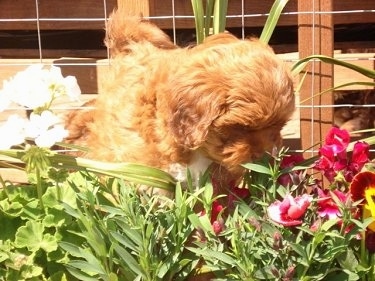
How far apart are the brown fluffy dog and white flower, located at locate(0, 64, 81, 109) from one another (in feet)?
1.56

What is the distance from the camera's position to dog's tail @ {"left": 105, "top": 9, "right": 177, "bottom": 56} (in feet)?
12.3

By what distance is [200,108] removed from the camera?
2863 mm

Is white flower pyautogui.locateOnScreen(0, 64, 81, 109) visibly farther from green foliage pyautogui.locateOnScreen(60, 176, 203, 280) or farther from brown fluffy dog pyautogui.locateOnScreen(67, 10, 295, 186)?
brown fluffy dog pyautogui.locateOnScreen(67, 10, 295, 186)

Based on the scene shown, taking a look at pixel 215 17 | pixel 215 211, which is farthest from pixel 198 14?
pixel 215 211

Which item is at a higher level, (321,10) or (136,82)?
(321,10)

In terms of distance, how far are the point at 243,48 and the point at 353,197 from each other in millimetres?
753

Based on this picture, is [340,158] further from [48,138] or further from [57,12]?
[57,12]

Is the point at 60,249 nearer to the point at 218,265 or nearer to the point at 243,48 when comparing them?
the point at 218,265

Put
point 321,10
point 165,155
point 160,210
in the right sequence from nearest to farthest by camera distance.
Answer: point 160,210, point 165,155, point 321,10

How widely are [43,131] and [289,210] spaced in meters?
0.84

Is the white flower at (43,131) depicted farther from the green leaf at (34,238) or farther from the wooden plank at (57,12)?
the wooden plank at (57,12)

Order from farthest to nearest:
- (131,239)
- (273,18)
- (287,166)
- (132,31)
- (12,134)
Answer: (132,31)
(273,18)
(287,166)
(12,134)
(131,239)

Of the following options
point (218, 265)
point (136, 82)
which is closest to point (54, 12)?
point (136, 82)

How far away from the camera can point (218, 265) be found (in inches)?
94.5
